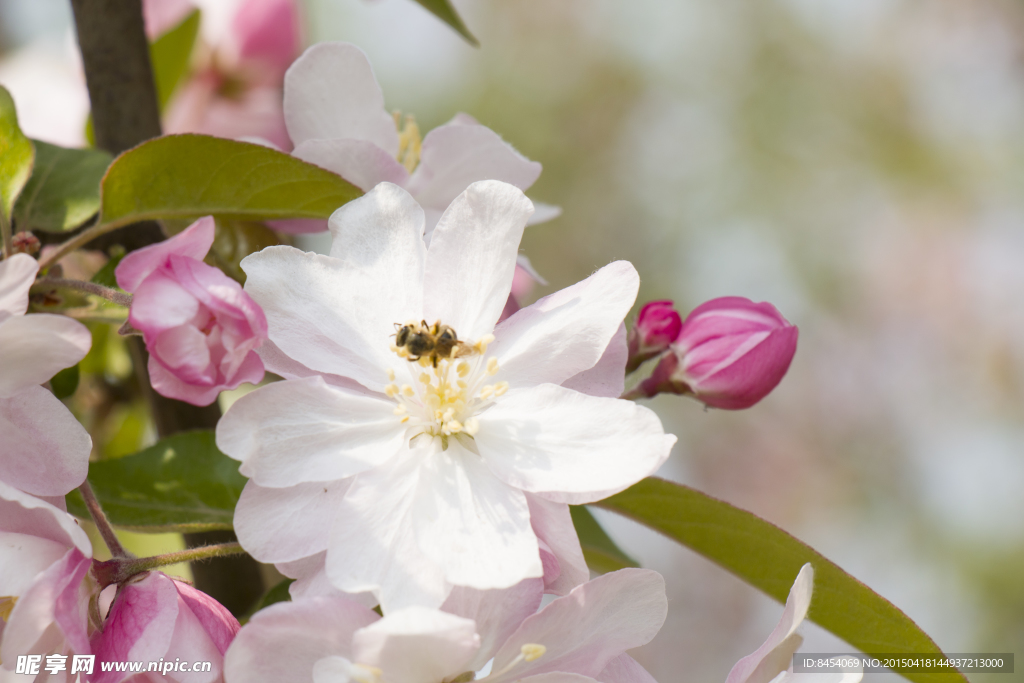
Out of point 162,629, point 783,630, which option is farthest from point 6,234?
point 783,630

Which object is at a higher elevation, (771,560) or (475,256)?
(475,256)

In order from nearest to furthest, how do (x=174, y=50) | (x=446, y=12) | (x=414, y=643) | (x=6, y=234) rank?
(x=414, y=643)
(x=6, y=234)
(x=446, y=12)
(x=174, y=50)

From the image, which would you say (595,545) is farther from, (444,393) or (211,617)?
(211,617)

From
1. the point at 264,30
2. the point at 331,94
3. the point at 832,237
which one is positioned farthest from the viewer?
the point at 832,237

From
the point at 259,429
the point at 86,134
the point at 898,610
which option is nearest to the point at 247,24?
the point at 86,134

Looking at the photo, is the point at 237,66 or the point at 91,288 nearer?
the point at 91,288

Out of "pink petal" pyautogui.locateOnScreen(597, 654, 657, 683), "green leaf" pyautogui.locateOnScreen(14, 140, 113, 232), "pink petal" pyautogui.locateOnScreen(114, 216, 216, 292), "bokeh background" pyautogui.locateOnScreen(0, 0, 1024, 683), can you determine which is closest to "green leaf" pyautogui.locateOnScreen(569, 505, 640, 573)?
"pink petal" pyautogui.locateOnScreen(597, 654, 657, 683)

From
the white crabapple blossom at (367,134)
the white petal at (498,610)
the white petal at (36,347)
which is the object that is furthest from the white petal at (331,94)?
the white petal at (498,610)
